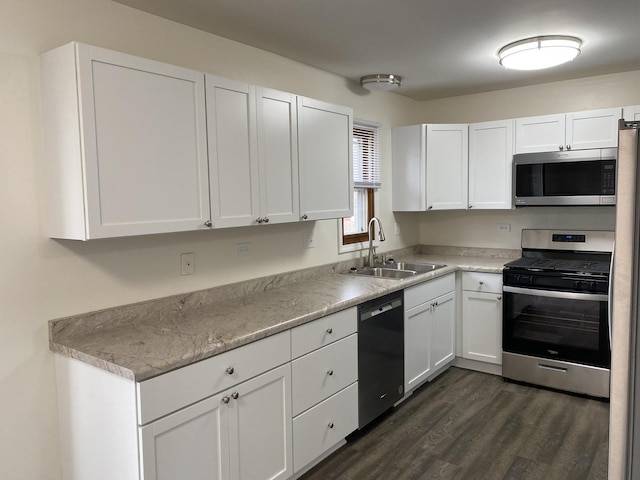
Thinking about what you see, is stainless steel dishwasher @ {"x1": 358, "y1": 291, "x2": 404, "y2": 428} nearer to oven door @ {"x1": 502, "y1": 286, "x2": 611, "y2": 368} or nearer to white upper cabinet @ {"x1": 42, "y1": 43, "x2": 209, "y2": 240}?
oven door @ {"x1": 502, "y1": 286, "x2": 611, "y2": 368}

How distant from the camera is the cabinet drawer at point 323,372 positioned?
2.38 m

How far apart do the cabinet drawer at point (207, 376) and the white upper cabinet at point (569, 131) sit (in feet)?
8.92

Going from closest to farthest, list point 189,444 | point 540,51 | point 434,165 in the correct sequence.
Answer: point 189,444, point 540,51, point 434,165

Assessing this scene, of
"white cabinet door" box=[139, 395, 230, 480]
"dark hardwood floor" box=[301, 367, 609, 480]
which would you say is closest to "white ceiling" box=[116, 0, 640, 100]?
"white cabinet door" box=[139, 395, 230, 480]

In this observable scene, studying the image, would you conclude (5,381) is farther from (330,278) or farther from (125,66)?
(330,278)

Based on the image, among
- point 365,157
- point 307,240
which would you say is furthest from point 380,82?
point 307,240

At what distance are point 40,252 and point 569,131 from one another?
363 cm

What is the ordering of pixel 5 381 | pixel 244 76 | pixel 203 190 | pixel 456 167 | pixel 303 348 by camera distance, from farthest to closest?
1. pixel 456 167
2. pixel 244 76
3. pixel 303 348
4. pixel 203 190
5. pixel 5 381

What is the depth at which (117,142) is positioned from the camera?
190cm

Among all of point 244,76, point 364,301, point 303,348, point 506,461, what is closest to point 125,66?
point 244,76

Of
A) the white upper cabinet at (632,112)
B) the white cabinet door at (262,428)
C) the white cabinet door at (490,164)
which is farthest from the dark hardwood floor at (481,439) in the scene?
the white upper cabinet at (632,112)

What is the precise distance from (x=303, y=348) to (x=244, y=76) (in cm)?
163

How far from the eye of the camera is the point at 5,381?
1.90 m

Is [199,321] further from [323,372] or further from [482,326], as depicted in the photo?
[482,326]
